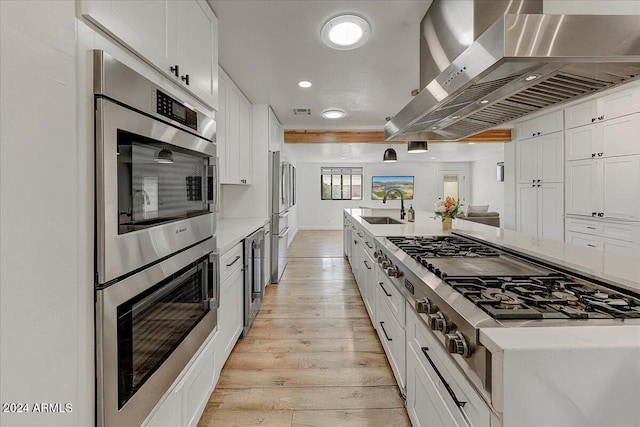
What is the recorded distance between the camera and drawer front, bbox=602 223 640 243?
347 centimetres

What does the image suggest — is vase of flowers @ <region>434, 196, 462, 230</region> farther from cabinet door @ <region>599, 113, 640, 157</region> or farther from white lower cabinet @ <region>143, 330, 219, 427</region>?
cabinet door @ <region>599, 113, 640, 157</region>

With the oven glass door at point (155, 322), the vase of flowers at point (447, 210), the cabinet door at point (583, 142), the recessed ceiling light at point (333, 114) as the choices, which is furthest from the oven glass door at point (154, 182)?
the cabinet door at point (583, 142)

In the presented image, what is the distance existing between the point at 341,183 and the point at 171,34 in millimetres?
9832

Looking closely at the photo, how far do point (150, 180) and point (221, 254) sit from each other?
897 mm

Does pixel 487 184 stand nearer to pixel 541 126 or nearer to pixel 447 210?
pixel 541 126

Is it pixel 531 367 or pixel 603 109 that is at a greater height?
pixel 603 109

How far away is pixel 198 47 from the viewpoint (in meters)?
1.72

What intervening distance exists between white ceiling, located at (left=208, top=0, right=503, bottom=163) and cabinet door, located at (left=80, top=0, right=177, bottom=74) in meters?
0.72

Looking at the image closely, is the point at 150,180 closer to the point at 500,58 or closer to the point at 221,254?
the point at 221,254

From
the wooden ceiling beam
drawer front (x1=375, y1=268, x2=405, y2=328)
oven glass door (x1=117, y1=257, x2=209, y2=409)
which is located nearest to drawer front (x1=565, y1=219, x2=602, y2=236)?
the wooden ceiling beam

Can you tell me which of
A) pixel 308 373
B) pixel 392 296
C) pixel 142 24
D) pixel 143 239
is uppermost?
pixel 142 24

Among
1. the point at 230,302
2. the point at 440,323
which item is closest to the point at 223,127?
the point at 230,302

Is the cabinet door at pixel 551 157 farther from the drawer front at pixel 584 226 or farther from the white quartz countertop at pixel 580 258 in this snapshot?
the white quartz countertop at pixel 580 258

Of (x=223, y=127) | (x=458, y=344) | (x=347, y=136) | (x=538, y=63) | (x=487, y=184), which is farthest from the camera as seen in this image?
(x=487, y=184)
